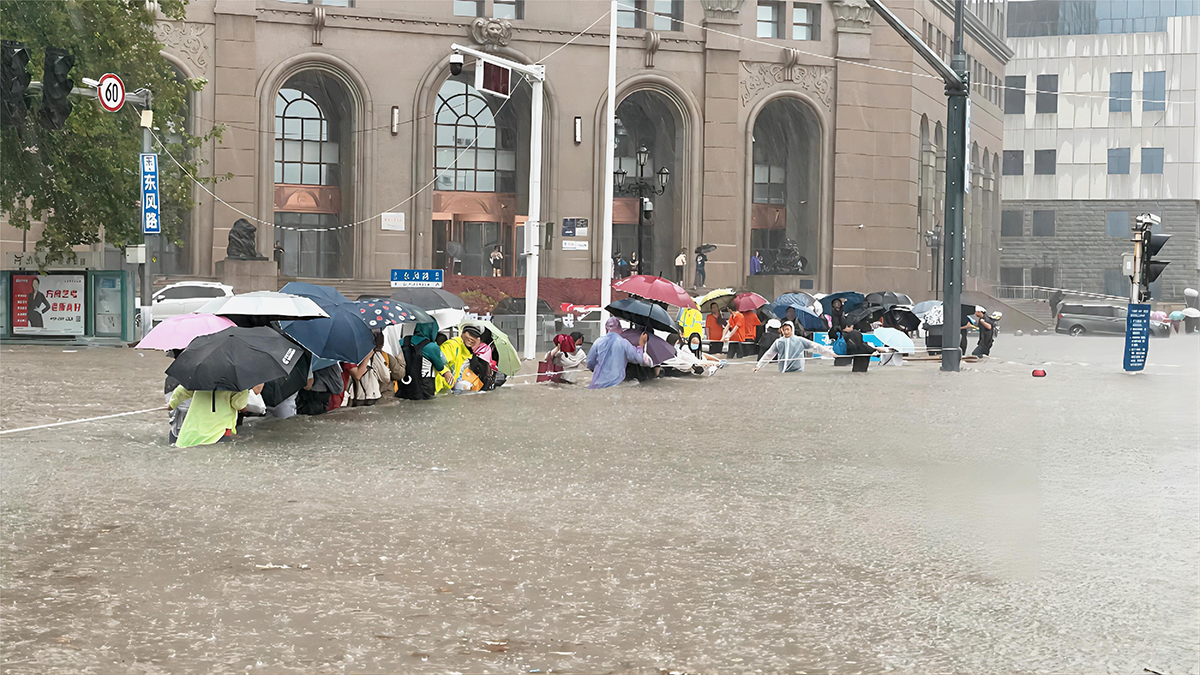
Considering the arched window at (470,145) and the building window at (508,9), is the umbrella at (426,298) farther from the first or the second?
the building window at (508,9)

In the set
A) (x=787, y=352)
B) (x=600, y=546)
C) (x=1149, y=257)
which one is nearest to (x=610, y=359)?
(x=787, y=352)

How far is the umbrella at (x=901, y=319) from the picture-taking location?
3459 centimetres

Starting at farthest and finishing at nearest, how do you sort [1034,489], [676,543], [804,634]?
1. [1034,489]
2. [676,543]
3. [804,634]

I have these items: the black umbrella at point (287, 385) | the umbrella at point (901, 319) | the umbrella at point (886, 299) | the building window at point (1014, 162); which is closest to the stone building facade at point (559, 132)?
the umbrella at point (886, 299)

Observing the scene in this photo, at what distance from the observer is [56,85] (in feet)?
58.3

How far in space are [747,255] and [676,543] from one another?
162 ft

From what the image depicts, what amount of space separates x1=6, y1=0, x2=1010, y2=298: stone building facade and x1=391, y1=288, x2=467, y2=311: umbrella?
1117 inches

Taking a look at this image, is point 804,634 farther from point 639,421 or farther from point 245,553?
point 639,421

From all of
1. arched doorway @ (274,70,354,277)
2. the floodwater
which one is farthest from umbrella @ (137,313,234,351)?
arched doorway @ (274,70,354,277)

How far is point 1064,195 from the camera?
84.8 metres

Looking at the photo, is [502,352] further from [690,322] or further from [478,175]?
[478,175]

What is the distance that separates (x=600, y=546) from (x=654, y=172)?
5301cm

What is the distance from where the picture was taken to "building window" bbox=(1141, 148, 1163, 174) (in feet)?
269

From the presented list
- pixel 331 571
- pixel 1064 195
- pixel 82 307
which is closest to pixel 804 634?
pixel 331 571
